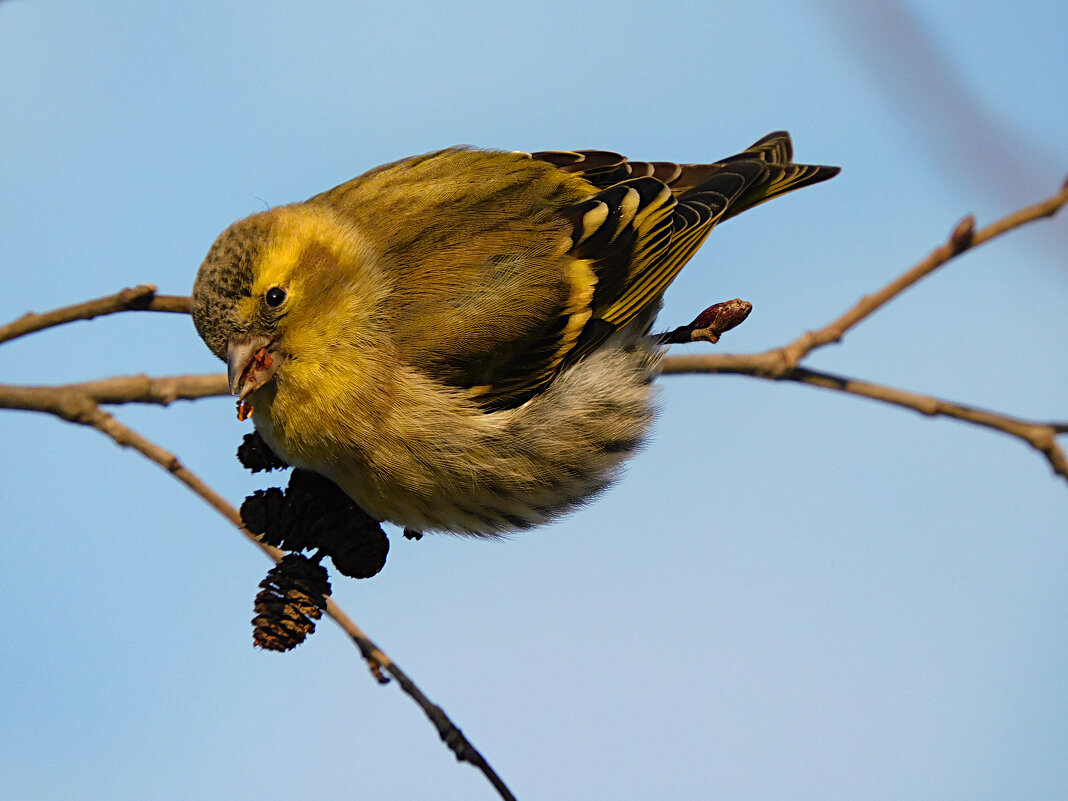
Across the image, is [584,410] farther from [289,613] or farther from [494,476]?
[289,613]

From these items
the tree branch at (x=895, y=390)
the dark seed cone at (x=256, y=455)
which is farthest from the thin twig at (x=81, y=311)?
the tree branch at (x=895, y=390)

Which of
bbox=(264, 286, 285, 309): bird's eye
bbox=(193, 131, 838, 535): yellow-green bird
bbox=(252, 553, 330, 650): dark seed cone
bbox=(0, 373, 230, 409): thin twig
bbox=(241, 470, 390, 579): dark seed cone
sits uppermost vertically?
bbox=(0, 373, 230, 409): thin twig

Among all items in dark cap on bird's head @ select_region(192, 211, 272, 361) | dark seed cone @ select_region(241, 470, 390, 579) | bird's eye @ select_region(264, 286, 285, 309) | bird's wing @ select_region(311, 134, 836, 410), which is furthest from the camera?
bird's wing @ select_region(311, 134, 836, 410)

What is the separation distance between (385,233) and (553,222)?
57 centimetres

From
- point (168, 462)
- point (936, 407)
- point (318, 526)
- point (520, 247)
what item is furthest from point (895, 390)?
point (168, 462)

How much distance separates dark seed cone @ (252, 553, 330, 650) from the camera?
2.74m

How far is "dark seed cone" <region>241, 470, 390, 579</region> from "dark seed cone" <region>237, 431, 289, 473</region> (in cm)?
12

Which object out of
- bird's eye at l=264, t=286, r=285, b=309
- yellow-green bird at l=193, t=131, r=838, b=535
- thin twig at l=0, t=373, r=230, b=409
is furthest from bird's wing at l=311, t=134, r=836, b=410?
thin twig at l=0, t=373, r=230, b=409

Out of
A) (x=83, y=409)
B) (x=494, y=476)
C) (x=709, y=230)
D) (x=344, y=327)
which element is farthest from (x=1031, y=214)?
(x=83, y=409)

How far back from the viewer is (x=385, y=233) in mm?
3490

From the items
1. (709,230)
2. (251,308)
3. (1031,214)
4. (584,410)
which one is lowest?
(1031,214)

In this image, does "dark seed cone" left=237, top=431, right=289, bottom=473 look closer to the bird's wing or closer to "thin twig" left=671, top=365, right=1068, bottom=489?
the bird's wing

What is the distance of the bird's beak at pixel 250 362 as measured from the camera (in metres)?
3.10

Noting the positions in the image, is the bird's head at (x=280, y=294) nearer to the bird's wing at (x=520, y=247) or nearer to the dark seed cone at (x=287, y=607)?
the bird's wing at (x=520, y=247)
